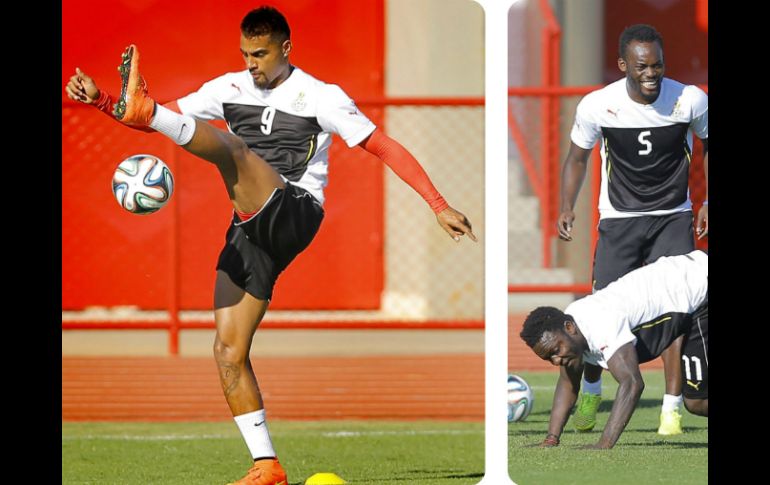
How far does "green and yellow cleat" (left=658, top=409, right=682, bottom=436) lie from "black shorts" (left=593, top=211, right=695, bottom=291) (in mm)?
684

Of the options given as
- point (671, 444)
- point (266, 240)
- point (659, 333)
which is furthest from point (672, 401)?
point (266, 240)

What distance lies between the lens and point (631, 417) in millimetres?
7227

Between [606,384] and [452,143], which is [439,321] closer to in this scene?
[452,143]

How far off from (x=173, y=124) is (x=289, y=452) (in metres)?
2.23

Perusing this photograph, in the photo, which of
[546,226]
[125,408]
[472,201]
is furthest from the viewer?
[472,201]

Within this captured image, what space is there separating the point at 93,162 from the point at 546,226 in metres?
4.82

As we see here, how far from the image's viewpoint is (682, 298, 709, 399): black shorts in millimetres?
7238

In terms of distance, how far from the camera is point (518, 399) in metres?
7.34

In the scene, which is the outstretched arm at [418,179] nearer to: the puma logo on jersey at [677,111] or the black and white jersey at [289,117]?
the black and white jersey at [289,117]

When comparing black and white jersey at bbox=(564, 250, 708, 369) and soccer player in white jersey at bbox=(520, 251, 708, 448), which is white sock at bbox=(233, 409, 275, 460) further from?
black and white jersey at bbox=(564, 250, 708, 369)

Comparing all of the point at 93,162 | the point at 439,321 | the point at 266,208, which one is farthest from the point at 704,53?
the point at 93,162

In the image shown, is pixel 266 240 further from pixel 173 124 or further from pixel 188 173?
pixel 188 173

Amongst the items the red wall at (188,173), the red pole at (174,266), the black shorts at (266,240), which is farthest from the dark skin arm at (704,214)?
the red pole at (174,266)

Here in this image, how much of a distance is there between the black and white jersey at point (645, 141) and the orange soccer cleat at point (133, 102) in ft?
6.86
